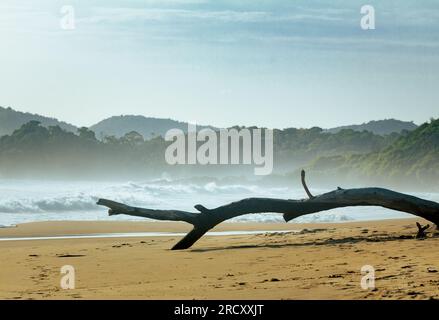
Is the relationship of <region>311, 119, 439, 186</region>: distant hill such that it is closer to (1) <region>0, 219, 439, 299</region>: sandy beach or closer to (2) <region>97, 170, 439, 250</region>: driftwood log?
(1) <region>0, 219, 439, 299</region>: sandy beach

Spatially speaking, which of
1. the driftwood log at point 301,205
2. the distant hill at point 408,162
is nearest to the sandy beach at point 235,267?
the driftwood log at point 301,205

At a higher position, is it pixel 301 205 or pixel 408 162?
pixel 408 162

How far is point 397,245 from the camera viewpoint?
409 inches

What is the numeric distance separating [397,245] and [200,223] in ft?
10.3

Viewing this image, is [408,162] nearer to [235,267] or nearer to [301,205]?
[301,205]

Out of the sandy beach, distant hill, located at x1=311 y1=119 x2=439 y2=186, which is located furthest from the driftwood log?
distant hill, located at x1=311 y1=119 x2=439 y2=186

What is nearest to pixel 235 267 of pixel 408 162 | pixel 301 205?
pixel 301 205

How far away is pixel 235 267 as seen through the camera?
9117mm

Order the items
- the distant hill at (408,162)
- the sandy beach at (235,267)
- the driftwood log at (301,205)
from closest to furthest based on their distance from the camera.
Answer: the sandy beach at (235,267) → the driftwood log at (301,205) → the distant hill at (408,162)

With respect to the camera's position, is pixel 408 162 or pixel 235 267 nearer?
pixel 235 267

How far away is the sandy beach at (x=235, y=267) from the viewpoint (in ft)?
23.1

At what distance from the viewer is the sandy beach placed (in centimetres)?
705

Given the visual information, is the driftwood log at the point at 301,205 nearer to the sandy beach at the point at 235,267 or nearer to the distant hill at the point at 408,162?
the sandy beach at the point at 235,267
